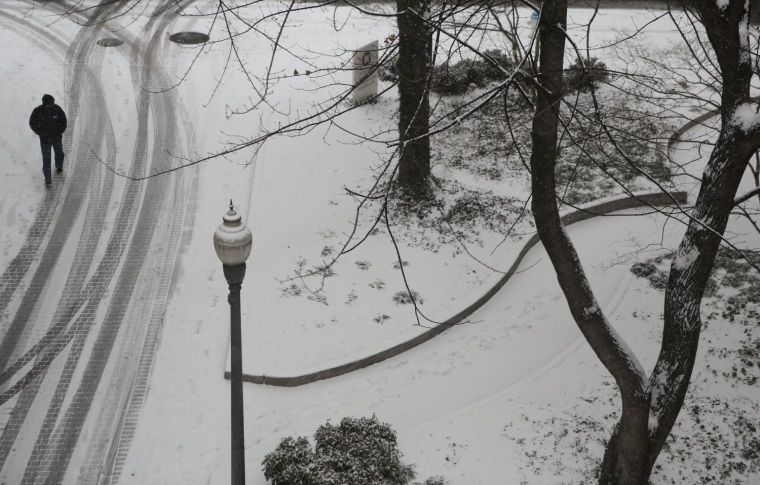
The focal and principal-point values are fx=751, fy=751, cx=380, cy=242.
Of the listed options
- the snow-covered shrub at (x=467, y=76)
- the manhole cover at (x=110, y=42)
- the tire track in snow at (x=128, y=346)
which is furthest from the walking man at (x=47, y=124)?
the snow-covered shrub at (x=467, y=76)

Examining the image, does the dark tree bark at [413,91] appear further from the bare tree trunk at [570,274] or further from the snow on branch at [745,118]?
the snow on branch at [745,118]

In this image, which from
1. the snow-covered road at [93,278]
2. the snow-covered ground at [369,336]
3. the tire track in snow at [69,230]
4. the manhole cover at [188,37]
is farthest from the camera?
the manhole cover at [188,37]

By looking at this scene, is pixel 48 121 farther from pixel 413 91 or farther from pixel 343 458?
pixel 343 458

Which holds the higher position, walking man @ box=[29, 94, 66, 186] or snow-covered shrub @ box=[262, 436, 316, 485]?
walking man @ box=[29, 94, 66, 186]

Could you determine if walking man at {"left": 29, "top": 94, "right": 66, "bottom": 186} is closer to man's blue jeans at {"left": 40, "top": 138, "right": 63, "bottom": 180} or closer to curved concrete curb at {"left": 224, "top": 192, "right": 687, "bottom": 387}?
man's blue jeans at {"left": 40, "top": 138, "right": 63, "bottom": 180}

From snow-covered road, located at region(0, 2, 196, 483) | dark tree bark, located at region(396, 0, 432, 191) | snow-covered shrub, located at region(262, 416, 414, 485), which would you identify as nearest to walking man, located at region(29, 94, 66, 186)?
snow-covered road, located at region(0, 2, 196, 483)

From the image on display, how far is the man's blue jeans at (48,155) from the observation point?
500 inches

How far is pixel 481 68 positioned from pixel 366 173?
4.38 m

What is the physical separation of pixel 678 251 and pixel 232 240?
3.96 metres

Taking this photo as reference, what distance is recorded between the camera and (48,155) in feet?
42.0

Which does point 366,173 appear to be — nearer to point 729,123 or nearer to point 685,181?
point 685,181

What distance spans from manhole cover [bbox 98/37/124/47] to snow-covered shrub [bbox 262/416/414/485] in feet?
41.3

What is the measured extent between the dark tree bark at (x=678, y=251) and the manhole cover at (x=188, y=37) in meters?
13.4

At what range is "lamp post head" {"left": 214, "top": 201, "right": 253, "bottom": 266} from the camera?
6109mm
